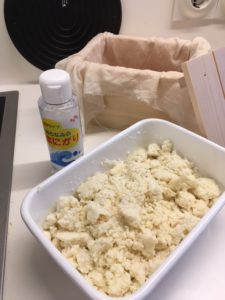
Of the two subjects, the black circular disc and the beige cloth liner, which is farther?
the black circular disc

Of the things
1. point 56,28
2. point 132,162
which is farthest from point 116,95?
point 56,28

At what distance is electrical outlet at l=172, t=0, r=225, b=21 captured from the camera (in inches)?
27.2

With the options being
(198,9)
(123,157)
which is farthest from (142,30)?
(123,157)

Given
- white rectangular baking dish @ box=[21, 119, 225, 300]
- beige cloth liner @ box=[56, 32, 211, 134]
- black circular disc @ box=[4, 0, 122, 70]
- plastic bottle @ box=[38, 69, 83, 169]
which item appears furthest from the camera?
black circular disc @ box=[4, 0, 122, 70]

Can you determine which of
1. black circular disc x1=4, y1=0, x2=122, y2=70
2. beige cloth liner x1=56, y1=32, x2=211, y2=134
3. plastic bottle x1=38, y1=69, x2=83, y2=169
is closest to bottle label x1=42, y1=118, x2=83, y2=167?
plastic bottle x1=38, y1=69, x2=83, y2=169

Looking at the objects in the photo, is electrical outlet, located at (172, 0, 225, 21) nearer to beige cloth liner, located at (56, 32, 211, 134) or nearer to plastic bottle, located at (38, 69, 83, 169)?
beige cloth liner, located at (56, 32, 211, 134)

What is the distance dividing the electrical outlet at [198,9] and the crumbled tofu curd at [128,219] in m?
0.42

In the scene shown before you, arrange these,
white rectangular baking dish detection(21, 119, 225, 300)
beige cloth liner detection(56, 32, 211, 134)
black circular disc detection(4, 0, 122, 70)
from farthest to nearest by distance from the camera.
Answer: black circular disc detection(4, 0, 122, 70) → beige cloth liner detection(56, 32, 211, 134) → white rectangular baking dish detection(21, 119, 225, 300)

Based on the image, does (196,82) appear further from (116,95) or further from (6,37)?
(6,37)

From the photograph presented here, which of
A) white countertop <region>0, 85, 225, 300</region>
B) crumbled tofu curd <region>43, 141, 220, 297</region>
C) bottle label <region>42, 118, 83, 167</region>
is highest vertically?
bottle label <region>42, 118, 83, 167</region>

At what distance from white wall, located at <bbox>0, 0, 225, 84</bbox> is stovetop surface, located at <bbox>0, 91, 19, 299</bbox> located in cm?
6

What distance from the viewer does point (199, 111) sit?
1.65 feet

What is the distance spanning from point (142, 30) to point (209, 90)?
317 mm

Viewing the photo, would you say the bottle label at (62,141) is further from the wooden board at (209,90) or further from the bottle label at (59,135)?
the wooden board at (209,90)
